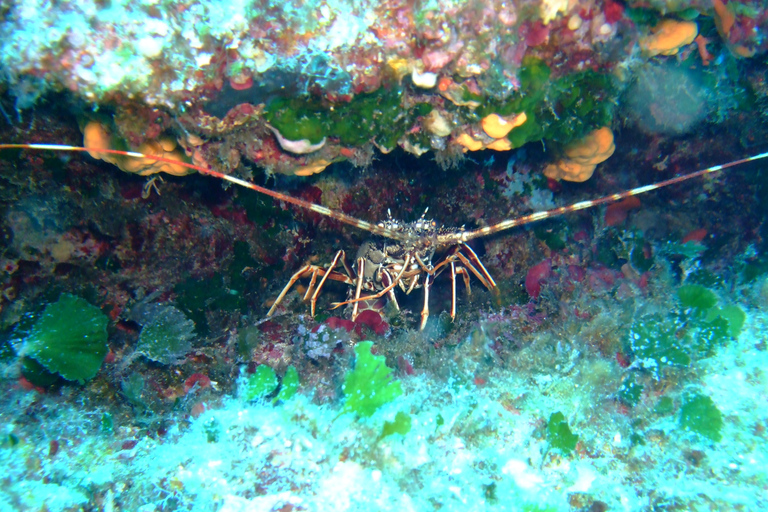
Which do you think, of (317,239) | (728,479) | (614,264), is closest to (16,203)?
(317,239)

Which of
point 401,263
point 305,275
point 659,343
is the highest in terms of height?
point 401,263

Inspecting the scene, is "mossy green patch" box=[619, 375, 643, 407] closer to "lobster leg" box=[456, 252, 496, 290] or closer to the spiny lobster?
the spiny lobster

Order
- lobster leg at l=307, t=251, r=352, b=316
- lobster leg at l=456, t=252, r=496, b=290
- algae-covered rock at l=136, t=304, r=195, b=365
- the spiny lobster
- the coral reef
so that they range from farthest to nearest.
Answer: lobster leg at l=456, t=252, r=496, b=290
lobster leg at l=307, t=251, r=352, b=316
the spiny lobster
algae-covered rock at l=136, t=304, r=195, b=365
the coral reef

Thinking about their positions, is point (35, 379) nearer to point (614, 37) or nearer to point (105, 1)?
point (105, 1)

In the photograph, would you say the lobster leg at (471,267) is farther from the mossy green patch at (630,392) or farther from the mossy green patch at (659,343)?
the mossy green patch at (630,392)

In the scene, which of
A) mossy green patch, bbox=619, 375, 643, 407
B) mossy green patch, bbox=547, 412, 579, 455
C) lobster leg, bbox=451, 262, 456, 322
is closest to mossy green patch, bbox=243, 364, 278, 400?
mossy green patch, bbox=547, 412, 579, 455

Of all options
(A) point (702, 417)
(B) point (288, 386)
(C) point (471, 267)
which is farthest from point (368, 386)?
(C) point (471, 267)

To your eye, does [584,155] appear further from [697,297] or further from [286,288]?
[286,288]
